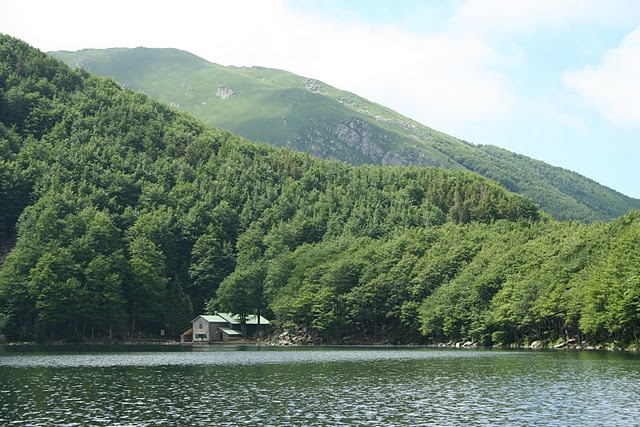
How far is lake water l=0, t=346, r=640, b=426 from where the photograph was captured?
4862cm

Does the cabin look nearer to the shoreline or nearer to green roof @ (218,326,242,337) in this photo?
green roof @ (218,326,242,337)

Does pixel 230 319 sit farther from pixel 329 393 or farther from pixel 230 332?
pixel 329 393

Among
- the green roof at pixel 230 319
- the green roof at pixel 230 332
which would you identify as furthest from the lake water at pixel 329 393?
the green roof at pixel 230 332

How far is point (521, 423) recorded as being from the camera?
151 feet

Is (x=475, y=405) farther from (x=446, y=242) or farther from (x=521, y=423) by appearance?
(x=446, y=242)

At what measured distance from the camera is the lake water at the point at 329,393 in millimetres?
48625

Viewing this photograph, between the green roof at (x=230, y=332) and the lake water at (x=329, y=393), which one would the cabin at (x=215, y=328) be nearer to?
the green roof at (x=230, y=332)

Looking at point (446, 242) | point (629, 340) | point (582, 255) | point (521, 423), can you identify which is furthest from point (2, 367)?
point (446, 242)

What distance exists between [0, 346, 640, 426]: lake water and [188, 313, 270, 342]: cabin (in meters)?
90.9

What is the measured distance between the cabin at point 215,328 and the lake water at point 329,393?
298ft

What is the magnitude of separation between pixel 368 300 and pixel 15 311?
79.4 m

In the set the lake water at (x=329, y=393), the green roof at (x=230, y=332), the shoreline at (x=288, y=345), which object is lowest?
the lake water at (x=329, y=393)

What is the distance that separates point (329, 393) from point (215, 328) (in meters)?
130

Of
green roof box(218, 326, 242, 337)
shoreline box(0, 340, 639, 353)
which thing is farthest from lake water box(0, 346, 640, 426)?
green roof box(218, 326, 242, 337)
